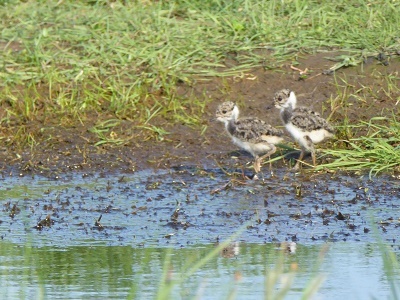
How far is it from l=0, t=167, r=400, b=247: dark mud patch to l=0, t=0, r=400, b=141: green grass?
52.6 inches

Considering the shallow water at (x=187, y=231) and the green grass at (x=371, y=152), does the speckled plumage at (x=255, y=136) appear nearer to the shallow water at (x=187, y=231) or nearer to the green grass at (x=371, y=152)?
the shallow water at (x=187, y=231)

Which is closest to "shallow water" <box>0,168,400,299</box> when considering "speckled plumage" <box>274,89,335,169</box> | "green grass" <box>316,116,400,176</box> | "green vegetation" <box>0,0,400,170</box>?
"green grass" <box>316,116,400,176</box>

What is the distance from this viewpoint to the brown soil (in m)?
10.0

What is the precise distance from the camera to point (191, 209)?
8461mm

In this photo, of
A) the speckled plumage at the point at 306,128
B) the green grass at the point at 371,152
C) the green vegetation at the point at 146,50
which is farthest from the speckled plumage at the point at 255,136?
the green vegetation at the point at 146,50

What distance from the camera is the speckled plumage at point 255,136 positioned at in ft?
31.1

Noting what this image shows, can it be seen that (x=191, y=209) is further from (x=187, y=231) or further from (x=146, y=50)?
(x=146, y=50)

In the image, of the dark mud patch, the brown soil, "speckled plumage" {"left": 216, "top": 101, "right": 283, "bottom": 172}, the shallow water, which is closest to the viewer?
the shallow water

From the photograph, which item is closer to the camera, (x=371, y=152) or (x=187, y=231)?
(x=187, y=231)

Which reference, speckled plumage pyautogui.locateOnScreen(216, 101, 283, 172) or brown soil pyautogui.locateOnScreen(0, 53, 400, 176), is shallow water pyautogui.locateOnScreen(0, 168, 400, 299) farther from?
brown soil pyautogui.locateOnScreen(0, 53, 400, 176)

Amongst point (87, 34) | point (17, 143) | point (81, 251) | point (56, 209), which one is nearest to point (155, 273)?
point (81, 251)

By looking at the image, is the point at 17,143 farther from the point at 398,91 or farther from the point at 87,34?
the point at 398,91

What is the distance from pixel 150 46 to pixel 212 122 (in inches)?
49.8

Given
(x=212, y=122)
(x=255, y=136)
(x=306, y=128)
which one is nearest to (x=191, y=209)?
(x=255, y=136)
